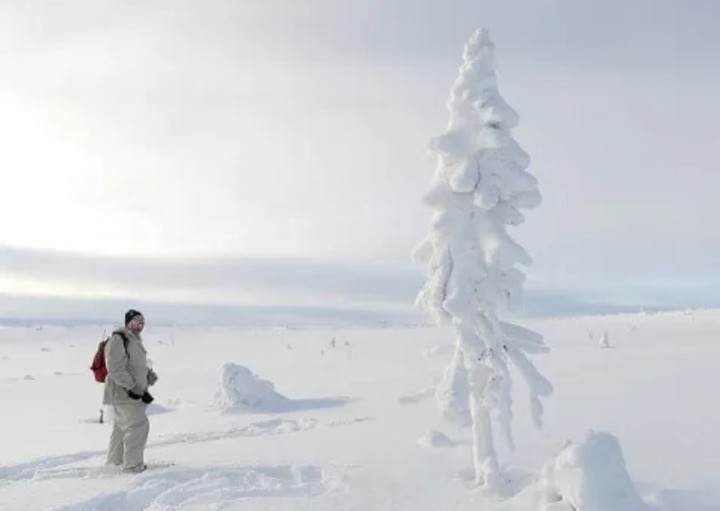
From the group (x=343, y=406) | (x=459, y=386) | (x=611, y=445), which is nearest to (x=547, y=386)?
(x=459, y=386)

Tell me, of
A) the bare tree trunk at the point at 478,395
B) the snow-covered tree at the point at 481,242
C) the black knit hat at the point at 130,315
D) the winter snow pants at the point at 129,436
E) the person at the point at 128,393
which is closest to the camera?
the snow-covered tree at the point at 481,242

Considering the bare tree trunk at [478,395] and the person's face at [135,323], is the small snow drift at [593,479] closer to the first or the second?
the bare tree trunk at [478,395]

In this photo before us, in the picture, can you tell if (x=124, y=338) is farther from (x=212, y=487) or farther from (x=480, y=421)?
(x=480, y=421)

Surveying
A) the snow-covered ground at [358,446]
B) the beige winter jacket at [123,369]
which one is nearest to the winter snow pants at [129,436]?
the beige winter jacket at [123,369]

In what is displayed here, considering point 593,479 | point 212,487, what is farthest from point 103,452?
point 593,479

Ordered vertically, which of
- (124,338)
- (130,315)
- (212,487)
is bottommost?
(212,487)

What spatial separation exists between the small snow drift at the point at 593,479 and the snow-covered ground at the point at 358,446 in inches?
0.9

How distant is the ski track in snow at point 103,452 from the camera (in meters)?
12.1

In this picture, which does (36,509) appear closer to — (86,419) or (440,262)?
(440,262)

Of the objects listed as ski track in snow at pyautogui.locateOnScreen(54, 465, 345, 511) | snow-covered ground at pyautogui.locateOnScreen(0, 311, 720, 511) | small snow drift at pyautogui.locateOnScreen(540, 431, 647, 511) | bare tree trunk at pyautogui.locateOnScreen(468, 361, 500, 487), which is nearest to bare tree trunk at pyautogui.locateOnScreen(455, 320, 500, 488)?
bare tree trunk at pyautogui.locateOnScreen(468, 361, 500, 487)

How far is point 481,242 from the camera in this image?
970 centimetres

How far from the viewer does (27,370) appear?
4325 cm

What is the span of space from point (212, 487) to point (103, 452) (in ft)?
14.5

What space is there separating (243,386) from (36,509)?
29.7ft
